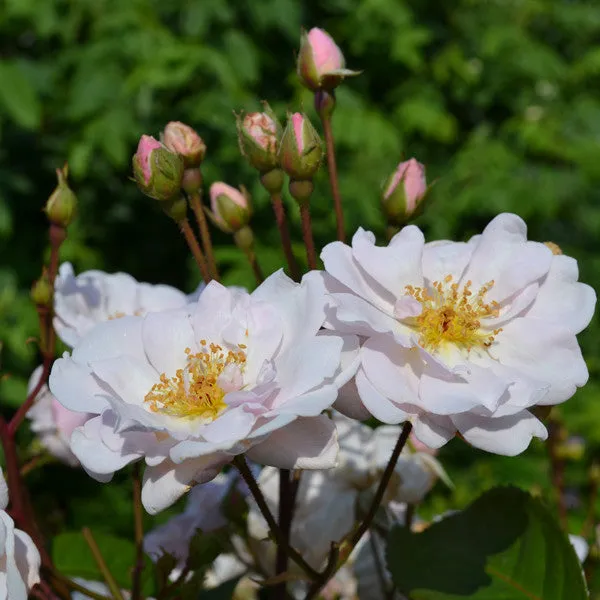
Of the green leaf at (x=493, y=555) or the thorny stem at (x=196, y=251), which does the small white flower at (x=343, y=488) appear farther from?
the thorny stem at (x=196, y=251)

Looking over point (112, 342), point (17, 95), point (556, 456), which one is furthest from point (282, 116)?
point (112, 342)

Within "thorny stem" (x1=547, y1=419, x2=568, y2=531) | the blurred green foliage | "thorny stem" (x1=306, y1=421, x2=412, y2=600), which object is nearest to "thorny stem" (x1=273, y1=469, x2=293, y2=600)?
"thorny stem" (x1=306, y1=421, x2=412, y2=600)

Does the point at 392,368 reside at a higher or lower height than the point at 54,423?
higher

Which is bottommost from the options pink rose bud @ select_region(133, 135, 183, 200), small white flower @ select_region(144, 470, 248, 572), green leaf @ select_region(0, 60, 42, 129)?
green leaf @ select_region(0, 60, 42, 129)

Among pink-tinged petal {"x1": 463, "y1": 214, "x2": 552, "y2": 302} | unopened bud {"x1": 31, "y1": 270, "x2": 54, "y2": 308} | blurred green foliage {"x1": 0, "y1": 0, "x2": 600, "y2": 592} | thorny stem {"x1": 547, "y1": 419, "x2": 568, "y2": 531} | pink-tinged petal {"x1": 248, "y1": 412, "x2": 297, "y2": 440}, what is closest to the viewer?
pink-tinged petal {"x1": 248, "y1": 412, "x2": 297, "y2": 440}

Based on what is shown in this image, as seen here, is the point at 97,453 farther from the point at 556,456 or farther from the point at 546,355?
the point at 556,456

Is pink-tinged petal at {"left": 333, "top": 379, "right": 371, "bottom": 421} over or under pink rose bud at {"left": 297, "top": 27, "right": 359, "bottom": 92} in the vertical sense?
under

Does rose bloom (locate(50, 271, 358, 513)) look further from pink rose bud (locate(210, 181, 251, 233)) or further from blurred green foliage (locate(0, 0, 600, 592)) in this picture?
blurred green foliage (locate(0, 0, 600, 592))
